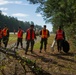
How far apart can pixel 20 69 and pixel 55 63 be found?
11.7 ft

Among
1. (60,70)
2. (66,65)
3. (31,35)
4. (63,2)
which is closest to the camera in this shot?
(60,70)

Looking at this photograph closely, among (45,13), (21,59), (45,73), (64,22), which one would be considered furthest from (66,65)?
(45,13)

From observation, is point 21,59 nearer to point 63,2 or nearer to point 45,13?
point 63,2

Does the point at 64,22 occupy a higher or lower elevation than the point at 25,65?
higher

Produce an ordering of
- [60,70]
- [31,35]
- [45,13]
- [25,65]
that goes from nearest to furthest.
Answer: [25,65]
[60,70]
[31,35]
[45,13]

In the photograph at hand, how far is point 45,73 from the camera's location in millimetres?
13203

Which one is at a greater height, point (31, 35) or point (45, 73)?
point (31, 35)

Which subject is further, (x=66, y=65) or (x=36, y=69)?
(x=66, y=65)

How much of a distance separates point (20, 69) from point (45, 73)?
1078 millimetres

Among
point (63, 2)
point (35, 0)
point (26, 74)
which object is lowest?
point (26, 74)

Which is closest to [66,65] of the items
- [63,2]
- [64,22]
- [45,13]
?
[63,2]

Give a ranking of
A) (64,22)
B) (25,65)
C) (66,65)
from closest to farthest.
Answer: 1. (25,65)
2. (66,65)
3. (64,22)

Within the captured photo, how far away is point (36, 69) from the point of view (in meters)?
12.8

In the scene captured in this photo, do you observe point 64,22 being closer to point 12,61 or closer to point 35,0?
point 35,0
